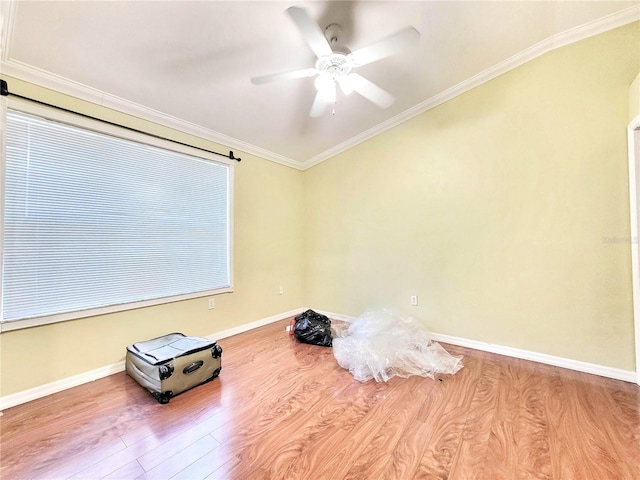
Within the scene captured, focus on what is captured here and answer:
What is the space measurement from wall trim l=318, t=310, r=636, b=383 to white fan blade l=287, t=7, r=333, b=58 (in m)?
3.01

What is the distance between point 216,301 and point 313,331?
121 cm

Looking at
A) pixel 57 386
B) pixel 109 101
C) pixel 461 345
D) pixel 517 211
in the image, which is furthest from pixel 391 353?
pixel 109 101

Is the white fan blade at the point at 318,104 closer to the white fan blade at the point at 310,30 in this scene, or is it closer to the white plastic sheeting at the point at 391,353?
the white fan blade at the point at 310,30

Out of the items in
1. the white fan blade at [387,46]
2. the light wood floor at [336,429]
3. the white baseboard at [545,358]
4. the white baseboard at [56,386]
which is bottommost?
the light wood floor at [336,429]

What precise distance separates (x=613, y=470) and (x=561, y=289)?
151 cm

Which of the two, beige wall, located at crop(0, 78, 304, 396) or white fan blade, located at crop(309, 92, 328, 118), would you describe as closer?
beige wall, located at crop(0, 78, 304, 396)

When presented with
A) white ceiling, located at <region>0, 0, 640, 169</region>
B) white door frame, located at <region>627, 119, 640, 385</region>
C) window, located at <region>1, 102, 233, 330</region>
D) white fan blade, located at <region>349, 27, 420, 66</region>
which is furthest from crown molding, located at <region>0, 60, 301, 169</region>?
white door frame, located at <region>627, 119, 640, 385</region>

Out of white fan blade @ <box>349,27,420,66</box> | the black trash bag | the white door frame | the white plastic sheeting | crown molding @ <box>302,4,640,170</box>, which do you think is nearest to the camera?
white fan blade @ <box>349,27,420,66</box>

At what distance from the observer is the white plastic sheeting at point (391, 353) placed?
2352 mm

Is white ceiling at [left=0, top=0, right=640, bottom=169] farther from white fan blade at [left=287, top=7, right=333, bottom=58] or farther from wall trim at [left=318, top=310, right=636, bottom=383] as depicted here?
wall trim at [left=318, top=310, right=636, bottom=383]

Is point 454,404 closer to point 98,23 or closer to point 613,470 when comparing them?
point 613,470

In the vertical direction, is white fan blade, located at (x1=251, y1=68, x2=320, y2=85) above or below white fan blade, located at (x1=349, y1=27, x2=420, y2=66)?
below

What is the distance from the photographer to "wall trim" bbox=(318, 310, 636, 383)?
7.29 ft

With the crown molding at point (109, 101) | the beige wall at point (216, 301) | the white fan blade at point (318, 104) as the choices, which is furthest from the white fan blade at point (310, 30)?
the beige wall at point (216, 301)
